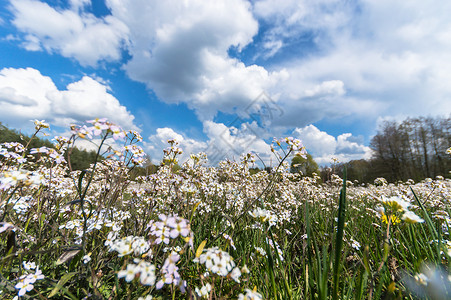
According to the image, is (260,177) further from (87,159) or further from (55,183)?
(87,159)

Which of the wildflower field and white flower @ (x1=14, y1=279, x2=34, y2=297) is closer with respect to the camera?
the wildflower field

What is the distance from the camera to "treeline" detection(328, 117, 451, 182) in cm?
2378

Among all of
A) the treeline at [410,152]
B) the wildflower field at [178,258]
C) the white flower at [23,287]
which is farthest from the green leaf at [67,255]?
the treeline at [410,152]

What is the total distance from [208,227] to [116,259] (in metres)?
1.89

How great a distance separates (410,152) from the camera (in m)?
26.5

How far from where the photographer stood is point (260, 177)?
255 inches

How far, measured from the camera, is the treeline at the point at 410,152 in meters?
23.8

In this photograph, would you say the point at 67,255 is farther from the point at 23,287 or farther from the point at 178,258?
the point at 178,258

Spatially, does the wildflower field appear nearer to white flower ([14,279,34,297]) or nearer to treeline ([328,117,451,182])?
white flower ([14,279,34,297])

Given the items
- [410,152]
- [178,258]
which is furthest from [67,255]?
[410,152]

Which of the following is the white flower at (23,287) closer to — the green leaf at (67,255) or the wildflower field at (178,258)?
the wildflower field at (178,258)

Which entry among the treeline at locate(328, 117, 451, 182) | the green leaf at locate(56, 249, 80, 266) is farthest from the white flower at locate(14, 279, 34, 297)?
the treeline at locate(328, 117, 451, 182)

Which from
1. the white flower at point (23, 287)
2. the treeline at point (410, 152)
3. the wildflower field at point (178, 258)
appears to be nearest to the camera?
the wildflower field at point (178, 258)

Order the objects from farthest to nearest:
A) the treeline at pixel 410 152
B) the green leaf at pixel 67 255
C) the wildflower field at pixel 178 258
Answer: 1. the treeline at pixel 410 152
2. the green leaf at pixel 67 255
3. the wildflower field at pixel 178 258
